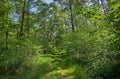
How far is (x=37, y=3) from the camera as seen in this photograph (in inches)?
1013

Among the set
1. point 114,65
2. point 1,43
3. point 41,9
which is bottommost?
point 114,65

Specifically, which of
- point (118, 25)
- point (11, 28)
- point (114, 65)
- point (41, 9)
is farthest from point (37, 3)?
point (118, 25)

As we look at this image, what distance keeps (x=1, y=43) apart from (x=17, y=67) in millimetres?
2077

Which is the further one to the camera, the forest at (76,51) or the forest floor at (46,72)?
the forest floor at (46,72)

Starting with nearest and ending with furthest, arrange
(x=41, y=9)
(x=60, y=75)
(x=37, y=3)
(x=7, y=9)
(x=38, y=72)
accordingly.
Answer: (x=60, y=75) → (x=38, y=72) → (x=7, y=9) → (x=37, y=3) → (x=41, y=9)

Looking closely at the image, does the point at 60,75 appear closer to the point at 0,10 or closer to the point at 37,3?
the point at 0,10

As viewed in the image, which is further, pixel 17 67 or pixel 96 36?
pixel 17 67

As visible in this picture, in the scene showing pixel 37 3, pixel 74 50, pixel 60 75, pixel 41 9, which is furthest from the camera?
pixel 41 9

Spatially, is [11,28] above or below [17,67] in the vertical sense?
above

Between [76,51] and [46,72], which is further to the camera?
[76,51]

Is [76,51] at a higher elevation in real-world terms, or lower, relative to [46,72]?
higher

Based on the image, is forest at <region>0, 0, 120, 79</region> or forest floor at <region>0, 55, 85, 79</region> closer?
forest at <region>0, 0, 120, 79</region>

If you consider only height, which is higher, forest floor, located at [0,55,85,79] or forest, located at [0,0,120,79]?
forest, located at [0,0,120,79]

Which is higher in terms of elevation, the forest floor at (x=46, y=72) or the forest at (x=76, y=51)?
the forest at (x=76, y=51)
